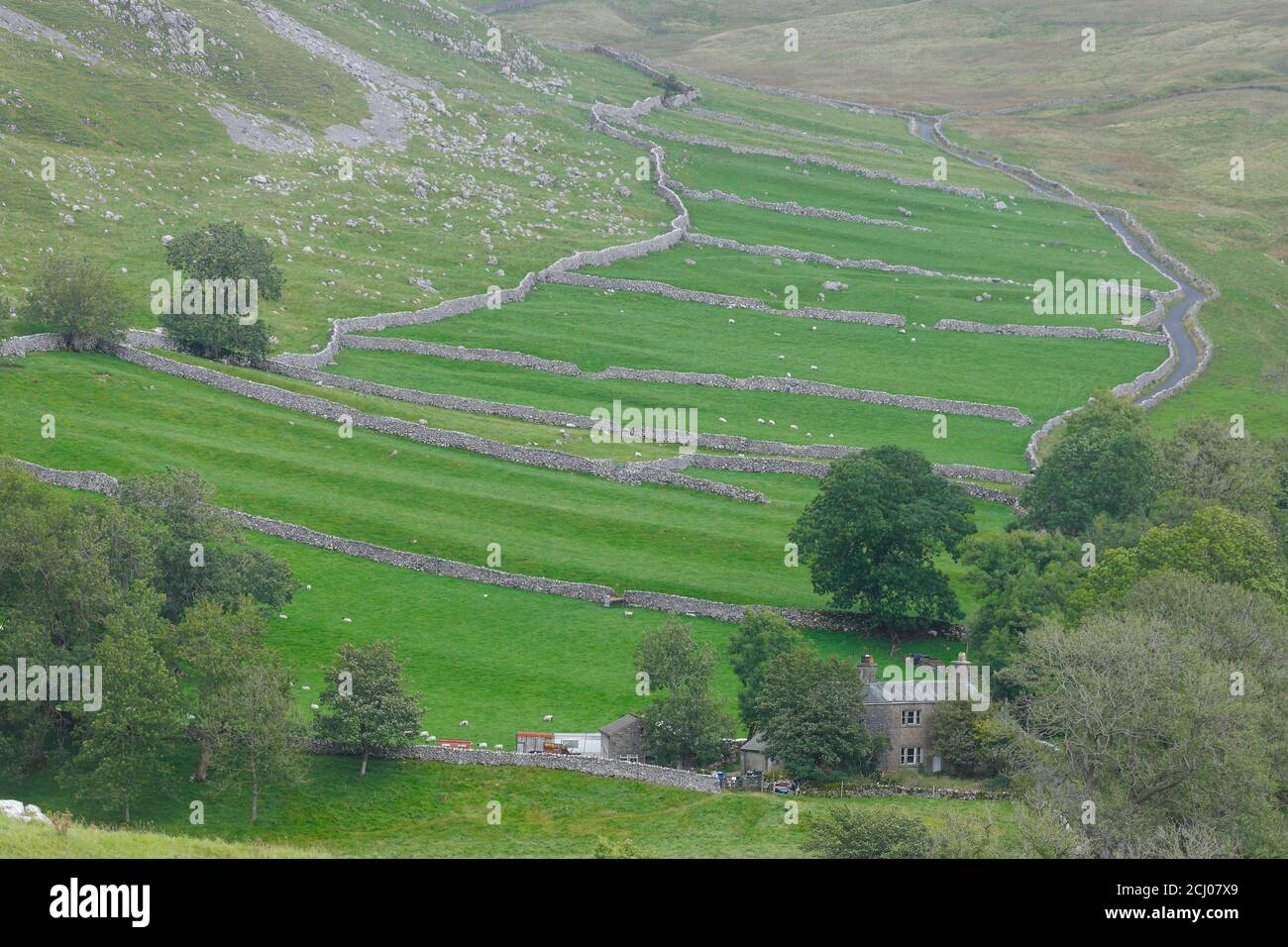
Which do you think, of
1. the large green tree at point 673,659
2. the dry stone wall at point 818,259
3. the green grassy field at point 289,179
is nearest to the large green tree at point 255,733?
the large green tree at point 673,659

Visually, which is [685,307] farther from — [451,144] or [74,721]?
[74,721]

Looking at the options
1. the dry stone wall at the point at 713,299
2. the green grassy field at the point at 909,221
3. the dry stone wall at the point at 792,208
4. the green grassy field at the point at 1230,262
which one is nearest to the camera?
the green grassy field at the point at 1230,262

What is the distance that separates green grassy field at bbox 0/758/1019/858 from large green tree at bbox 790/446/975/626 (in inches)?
831

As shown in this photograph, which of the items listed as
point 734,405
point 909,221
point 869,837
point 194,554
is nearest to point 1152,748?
point 869,837

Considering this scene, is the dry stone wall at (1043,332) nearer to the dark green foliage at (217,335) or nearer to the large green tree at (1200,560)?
the dark green foliage at (217,335)

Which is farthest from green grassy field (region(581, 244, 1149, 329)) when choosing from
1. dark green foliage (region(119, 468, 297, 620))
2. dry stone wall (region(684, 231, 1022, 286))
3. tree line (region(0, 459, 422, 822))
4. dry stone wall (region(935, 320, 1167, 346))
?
tree line (region(0, 459, 422, 822))

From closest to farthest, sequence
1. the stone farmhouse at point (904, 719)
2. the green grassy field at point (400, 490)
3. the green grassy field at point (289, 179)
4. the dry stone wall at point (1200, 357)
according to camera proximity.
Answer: the stone farmhouse at point (904, 719)
the green grassy field at point (400, 490)
the dry stone wall at point (1200, 357)
the green grassy field at point (289, 179)

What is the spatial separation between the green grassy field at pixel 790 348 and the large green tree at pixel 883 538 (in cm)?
3249

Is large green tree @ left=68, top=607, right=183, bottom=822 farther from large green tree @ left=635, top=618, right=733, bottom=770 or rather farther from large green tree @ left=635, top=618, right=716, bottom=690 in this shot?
large green tree @ left=635, top=618, right=716, bottom=690

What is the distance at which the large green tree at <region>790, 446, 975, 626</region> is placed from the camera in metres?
76.5

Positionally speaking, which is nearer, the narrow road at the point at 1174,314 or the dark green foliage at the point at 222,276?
the dark green foliage at the point at 222,276

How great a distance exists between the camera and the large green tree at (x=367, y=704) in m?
57.4

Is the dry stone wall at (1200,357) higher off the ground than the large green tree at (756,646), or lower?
higher
